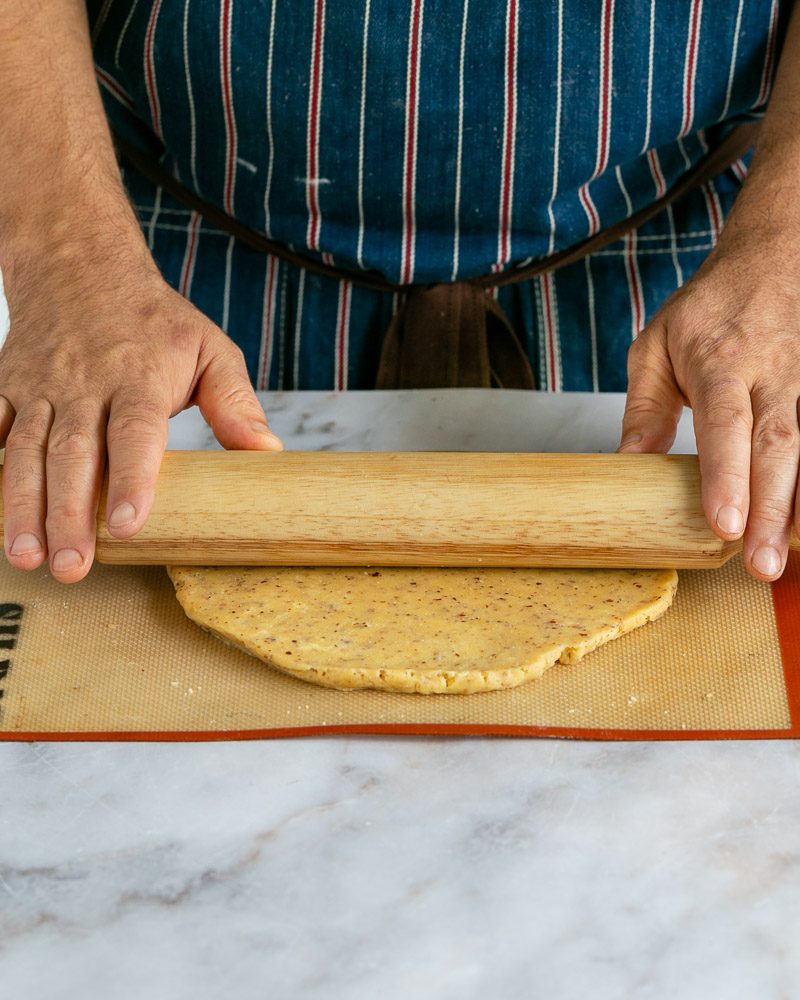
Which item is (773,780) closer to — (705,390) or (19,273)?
(705,390)

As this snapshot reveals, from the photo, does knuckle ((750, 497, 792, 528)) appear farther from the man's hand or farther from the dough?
the dough

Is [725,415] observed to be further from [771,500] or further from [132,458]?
[132,458]

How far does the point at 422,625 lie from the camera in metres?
1.05

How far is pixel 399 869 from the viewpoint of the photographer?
88 centimetres

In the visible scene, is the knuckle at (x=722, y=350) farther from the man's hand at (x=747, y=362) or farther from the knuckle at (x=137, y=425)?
the knuckle at (x=137, y=425)

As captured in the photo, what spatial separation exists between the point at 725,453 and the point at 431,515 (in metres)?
0.30

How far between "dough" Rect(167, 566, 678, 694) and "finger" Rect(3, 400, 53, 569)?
0.14 meters

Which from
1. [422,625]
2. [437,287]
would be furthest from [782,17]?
[422,625]

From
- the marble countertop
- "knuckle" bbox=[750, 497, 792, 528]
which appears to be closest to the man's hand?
"knuckle" bbox=[750, 497, 792, 528]

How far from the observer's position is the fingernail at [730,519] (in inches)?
40.6

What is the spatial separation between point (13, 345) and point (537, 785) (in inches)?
29.9

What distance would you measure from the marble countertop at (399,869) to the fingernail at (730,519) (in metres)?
0.20

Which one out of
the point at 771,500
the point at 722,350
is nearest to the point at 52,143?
the point at 722,350

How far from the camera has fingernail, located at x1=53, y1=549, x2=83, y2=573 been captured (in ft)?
3.45
